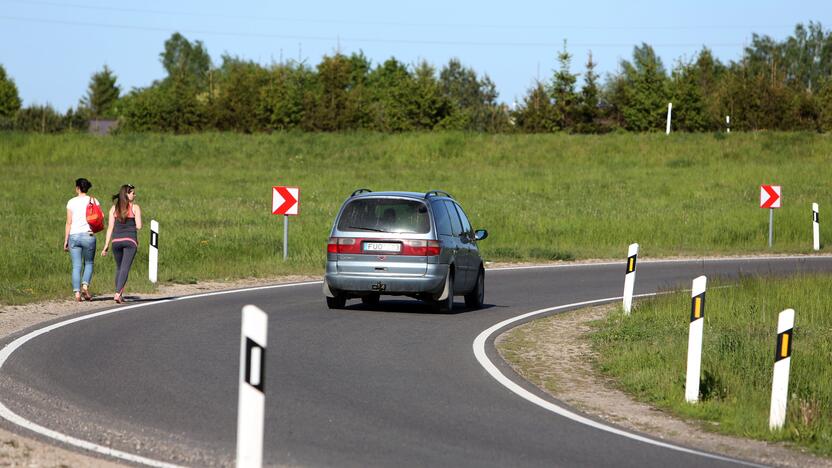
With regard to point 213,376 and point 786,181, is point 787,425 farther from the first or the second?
point 786,181

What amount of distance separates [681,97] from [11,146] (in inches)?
1696

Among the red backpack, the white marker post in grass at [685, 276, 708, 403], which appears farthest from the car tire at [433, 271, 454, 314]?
the white marker post in grass at [685, 276, 708, 403]

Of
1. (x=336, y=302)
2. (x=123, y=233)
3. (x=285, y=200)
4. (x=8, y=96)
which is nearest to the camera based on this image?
(x=336, y=302)

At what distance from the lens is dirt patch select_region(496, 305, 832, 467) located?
8.79 meters

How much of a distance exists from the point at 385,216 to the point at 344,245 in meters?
0.71

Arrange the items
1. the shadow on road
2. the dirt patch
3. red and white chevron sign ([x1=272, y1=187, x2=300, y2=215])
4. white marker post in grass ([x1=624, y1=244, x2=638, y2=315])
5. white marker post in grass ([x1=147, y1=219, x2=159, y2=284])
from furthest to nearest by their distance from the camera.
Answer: red and white chevron sign ([x1=272, y1=187, x2=300, y2=215]), white marker post in grass ([x1=147, y1=219, x2=159, y2=284]), the shadow on road, white marker post in grass ([x1=624, y1=244, x2=638, y2=315]), the dirt patch

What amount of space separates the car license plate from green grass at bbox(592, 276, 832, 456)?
3.02 m

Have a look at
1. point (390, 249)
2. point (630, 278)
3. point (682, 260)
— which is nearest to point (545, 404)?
point (390, 249)

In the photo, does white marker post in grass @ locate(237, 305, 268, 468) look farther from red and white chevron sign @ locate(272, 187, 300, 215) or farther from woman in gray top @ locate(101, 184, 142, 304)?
red and white chevron sign @ locate(272, 187, 300, 215)

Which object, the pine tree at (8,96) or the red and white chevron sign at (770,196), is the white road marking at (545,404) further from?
the pine tree at (8,96)

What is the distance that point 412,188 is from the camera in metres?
52.9

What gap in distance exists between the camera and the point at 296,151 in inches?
2785

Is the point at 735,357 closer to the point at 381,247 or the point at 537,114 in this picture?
the point at 381,247

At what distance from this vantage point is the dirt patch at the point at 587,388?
8.79 m
